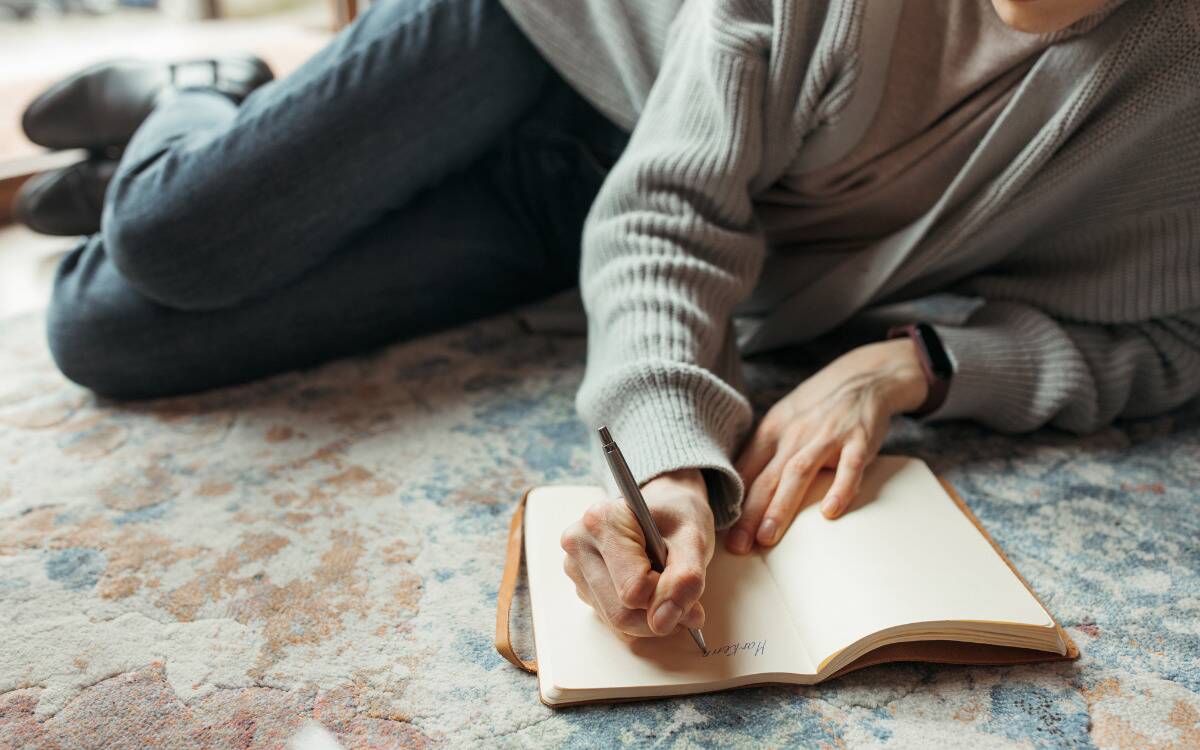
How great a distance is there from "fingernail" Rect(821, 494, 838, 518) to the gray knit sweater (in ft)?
0.25

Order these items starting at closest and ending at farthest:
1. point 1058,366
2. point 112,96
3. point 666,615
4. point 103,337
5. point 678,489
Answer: point 666,615 < point 678,489 < point 1058,366 < point 103,337 < point 112,96

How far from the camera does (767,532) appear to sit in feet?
2.52

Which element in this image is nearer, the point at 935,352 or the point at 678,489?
the point at 678,489

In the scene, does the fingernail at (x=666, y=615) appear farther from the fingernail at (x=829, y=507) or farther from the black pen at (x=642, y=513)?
the fingernail at (x=829, y=507)

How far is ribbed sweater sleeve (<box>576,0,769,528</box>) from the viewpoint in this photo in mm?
803

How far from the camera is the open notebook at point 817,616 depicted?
0.66 metres

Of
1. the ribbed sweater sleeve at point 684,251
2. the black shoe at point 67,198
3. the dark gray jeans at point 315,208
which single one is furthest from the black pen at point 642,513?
the black shoe at point 67,198

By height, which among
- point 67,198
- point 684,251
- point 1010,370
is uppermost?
point 684,251

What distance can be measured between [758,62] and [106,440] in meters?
0.75

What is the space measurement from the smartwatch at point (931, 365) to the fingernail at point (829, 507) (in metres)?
0.22

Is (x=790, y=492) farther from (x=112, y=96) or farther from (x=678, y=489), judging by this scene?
(x=112, y=96)

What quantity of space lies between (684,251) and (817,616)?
36 cm

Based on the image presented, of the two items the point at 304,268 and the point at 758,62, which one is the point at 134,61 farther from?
the point at 758,62

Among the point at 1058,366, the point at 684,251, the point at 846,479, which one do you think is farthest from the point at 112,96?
the point at 1058,366
